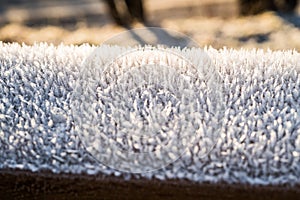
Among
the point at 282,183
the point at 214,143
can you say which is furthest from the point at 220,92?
the point at 282,183

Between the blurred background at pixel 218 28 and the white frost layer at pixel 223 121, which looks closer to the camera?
the white frost layer at pixel 223 121

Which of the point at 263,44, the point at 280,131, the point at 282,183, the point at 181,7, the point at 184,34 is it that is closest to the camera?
the point at 282,183

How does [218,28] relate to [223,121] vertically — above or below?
above

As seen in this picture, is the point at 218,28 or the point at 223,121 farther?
the point at 218,28

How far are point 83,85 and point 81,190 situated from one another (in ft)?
2.01

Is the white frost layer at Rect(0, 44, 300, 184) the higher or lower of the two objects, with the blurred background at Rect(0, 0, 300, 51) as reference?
lower

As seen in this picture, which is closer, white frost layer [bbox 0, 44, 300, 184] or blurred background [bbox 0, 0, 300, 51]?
white frost layer [bbox 0, 44, 300, 184]

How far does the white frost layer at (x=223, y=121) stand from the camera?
6.84ft

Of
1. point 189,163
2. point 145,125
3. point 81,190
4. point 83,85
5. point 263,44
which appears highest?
point 263,44

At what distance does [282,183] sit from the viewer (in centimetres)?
205

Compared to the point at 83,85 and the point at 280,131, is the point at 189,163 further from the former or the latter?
the point at 83,85

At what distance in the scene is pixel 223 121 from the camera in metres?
2.28

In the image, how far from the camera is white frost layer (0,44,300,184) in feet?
6.84

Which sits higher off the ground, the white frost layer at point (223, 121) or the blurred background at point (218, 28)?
the blurred background at point (218, 28)
